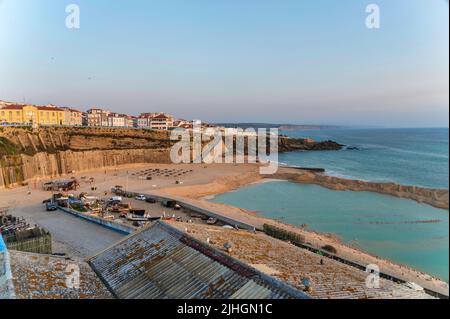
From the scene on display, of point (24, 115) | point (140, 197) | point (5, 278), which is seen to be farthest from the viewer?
point (24, 115)

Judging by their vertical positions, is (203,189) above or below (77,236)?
below

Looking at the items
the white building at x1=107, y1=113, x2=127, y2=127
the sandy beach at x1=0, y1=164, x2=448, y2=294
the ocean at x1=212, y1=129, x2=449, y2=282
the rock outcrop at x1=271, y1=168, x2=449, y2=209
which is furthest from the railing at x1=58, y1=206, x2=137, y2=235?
the white building at x1=107, y1=113, x2=127, y2=127

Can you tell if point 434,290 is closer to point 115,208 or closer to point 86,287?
point 86,287

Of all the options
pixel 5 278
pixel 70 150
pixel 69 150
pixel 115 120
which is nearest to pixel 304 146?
pixel 115 120

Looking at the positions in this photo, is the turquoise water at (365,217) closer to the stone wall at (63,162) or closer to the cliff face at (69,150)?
the stone wall at (63,162)

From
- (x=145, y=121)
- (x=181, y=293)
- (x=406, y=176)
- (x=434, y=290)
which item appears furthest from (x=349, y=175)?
(x=145, y=121)

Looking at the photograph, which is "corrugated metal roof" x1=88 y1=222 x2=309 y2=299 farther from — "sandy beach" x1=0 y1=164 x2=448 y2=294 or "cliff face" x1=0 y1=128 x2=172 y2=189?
Result: "cliff face" x1=0 y1=128 x2=172 y2=189

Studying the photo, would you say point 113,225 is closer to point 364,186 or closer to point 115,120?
point 364,186
